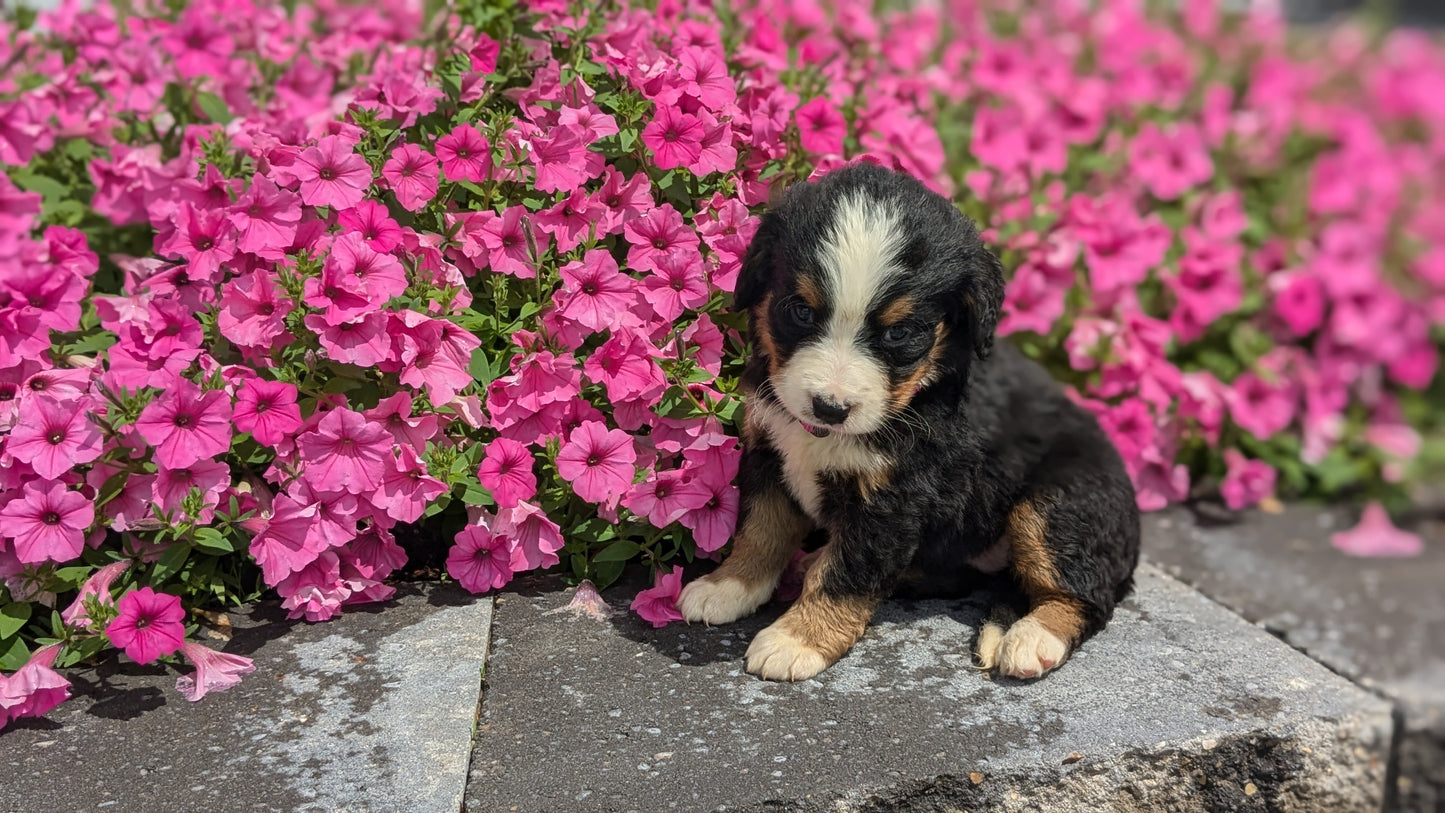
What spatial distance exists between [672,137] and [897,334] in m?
0.99

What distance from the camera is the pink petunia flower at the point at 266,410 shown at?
3.24 m

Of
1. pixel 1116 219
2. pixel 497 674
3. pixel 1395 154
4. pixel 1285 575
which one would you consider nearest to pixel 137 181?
pixel 497 674

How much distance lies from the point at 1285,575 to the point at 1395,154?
3497mm

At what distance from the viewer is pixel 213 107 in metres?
4.31

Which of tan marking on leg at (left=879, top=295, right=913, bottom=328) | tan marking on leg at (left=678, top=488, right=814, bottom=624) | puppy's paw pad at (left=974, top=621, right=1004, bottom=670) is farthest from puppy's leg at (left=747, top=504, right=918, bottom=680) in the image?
tan marking on leg at (left=879, top=295, right=913, bottom=328)

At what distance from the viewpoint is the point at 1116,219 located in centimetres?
513

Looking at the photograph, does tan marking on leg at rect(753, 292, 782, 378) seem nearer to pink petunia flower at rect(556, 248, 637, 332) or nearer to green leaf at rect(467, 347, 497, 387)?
pink petunia flower at rect(556, 248, 637, 332)

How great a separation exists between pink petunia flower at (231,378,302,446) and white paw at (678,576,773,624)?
1191 millimetres

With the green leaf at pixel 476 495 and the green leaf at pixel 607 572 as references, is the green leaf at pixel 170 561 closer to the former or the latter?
the green leaf at pixel 476 495

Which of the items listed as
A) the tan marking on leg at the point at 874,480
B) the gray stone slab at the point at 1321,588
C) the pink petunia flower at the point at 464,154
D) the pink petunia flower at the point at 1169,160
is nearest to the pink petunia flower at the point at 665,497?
the tan marking on leg at the point at 874,480

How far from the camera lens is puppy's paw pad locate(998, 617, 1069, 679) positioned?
3.22m

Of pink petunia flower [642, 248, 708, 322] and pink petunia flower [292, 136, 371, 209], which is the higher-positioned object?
pink petunia flower [292, 136, 371, 209]

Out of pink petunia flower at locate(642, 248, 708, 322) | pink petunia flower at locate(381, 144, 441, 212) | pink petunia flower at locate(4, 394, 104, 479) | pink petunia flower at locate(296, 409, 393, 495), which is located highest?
pink petunia flower at locate(381, 144, 441, 212)

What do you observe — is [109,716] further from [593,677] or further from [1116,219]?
[1116,219]
